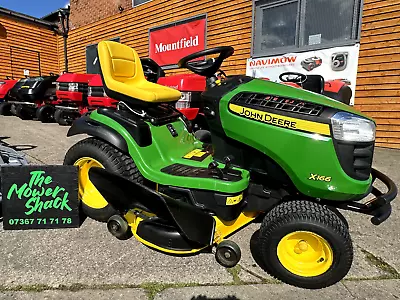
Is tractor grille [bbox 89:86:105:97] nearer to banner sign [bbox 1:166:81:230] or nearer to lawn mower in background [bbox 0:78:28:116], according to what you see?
lawn mower in background [bbox 0:78:28:116]

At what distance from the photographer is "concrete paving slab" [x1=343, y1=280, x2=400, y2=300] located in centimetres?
146

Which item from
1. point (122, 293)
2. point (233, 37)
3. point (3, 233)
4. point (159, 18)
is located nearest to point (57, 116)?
point (159, 18)

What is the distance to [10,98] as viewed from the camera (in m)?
8.27

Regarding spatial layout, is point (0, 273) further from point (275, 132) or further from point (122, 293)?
point (275, 132)

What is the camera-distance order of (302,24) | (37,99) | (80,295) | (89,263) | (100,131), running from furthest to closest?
1. (37,99)
2. (302,24)
3. (100,131)
4. (89,263)
5. (80,295)

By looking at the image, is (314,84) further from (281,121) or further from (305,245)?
(305,245)

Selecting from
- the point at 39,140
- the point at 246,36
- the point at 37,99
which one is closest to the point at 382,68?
the point at 246,36

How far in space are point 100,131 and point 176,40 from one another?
20.9ft

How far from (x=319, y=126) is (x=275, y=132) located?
8.6 inches

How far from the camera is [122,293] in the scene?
1.45m

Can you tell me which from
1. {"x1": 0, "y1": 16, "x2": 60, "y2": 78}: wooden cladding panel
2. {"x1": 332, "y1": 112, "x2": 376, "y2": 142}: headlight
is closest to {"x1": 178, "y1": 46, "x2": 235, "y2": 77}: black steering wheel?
{"x1": 332, "y1": 112, "x2": 376, "y2": 142}: headlight

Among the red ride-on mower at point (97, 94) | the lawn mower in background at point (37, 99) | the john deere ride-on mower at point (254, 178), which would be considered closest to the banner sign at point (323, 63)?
the red ride-on mower at point (97, 94)

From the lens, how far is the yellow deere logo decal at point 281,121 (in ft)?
4.76

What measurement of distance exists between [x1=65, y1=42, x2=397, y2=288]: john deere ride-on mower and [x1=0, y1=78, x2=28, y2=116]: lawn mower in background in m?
7.11
